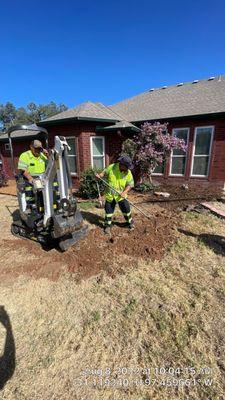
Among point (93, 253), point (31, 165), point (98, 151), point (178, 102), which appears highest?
point (178, 102)

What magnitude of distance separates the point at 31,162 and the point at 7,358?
343 centimetres

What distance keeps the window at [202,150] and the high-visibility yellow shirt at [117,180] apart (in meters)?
6.37

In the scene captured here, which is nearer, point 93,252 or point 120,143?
point 93,252

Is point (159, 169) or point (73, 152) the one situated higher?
point (73, 152)

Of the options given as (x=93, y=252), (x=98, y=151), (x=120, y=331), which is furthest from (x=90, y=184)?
(x=120, y=331)

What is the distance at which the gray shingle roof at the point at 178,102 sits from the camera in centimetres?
1003

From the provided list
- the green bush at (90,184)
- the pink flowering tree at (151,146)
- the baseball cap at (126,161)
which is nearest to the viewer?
the baseball cap at (126,161)

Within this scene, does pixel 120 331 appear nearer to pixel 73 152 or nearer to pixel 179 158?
pixel 73 152

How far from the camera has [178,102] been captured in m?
11.4

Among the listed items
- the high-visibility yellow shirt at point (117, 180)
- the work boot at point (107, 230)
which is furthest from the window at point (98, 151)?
the work boot at point (107, 230)

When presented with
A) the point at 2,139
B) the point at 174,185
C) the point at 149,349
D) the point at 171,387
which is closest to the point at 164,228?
the point at 149,349

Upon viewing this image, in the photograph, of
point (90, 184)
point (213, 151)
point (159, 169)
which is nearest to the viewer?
point (90, 184)

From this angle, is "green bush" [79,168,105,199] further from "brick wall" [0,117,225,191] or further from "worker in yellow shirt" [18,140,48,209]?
"worker in yellow shirt" [18,140,48,209]

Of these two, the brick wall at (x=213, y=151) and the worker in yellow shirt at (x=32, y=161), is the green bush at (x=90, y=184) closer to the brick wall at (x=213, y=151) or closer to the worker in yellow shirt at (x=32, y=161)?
the worker in yellow shirt at (x=32, y=161)
